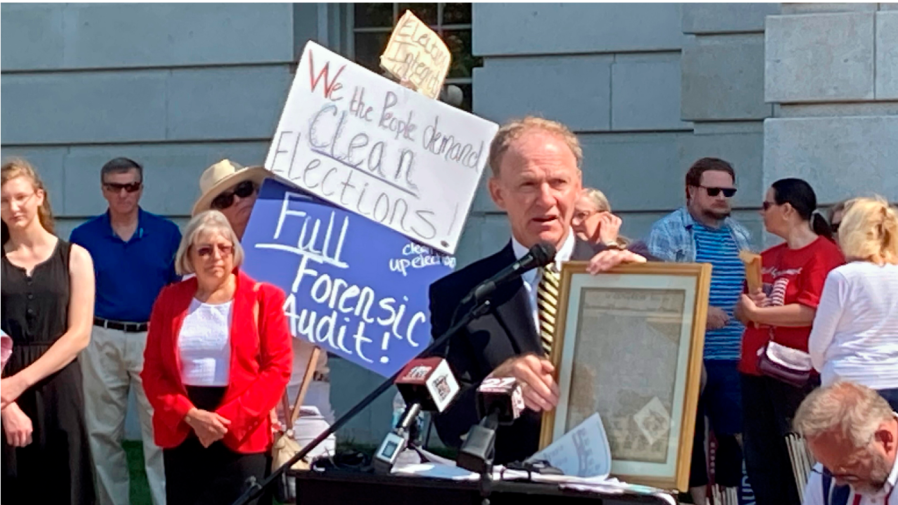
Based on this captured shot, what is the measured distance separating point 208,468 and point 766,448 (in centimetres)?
265

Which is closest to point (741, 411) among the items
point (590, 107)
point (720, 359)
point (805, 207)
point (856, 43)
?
point (720, 359)

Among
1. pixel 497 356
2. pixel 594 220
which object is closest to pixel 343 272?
pixel 594 220

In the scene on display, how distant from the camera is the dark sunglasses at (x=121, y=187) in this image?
8266mm

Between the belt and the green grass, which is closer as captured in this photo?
the belt

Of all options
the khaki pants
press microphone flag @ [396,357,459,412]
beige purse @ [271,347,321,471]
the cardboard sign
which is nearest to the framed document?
press microphone flag @ [396,357,459,412]

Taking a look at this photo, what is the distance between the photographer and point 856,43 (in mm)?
7410

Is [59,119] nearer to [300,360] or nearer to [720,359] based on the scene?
[300,360]

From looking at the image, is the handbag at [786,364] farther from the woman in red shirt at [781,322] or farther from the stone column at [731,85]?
the stone column at [731,85]

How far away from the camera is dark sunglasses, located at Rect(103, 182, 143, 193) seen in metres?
8.27

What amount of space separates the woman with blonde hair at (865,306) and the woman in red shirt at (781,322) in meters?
0.50

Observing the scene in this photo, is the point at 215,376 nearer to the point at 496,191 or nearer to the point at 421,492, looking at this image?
the point at 496,191

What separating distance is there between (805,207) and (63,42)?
20.1ft

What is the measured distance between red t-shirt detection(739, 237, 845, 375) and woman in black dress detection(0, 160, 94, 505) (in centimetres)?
301

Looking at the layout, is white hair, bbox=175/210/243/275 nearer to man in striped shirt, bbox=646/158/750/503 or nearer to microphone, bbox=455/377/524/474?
man in striped shirt, bbox=646/158/750/503
